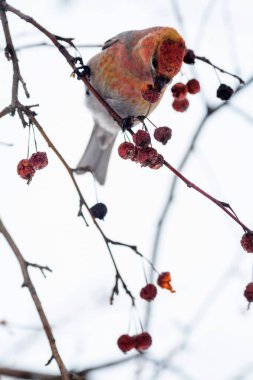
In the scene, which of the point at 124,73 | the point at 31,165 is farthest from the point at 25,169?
the point at 124,73

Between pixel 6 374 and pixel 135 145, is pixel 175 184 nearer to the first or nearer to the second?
pixel 135 145

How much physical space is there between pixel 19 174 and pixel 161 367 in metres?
1.84

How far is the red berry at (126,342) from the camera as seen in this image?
171 cm

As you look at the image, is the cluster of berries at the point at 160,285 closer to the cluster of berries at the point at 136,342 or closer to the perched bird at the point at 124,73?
the cluster of berries at the point at 136,342

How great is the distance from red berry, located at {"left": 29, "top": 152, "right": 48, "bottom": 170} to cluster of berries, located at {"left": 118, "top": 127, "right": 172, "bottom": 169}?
0.22 meters

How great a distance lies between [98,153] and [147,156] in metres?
1.86

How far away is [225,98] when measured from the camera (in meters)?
1.88

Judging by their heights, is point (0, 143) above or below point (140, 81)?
below

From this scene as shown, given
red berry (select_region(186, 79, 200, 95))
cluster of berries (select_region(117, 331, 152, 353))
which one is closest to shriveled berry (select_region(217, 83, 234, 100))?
red berry (select_region(186, 79, 200, 95))

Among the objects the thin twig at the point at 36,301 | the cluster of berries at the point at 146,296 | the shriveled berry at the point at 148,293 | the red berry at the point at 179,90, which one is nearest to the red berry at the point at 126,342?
the cluster of berries at the point at 146,296

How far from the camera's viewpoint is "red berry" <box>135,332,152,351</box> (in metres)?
1.66

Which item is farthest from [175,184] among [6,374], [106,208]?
[6,374]

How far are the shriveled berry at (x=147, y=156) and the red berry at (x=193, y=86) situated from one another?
0.52 m

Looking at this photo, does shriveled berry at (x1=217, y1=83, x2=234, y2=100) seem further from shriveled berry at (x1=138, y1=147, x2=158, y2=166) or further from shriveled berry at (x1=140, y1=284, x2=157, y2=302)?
shriveled berry at (x1=140, y1=284, x2=157, y2=302)
